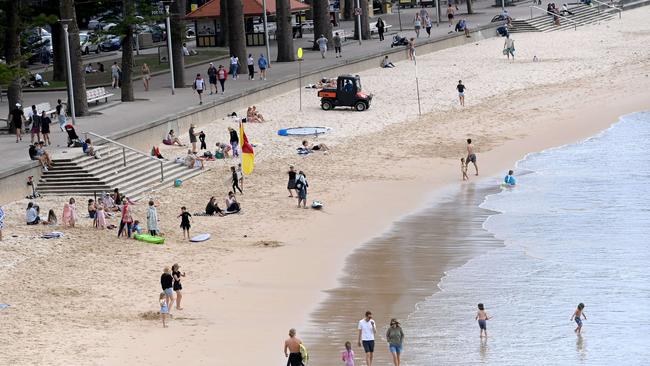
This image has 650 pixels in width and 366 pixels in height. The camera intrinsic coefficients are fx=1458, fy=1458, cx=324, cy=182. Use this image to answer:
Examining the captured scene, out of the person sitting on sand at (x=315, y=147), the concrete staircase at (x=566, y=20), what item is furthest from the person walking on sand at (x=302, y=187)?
the concrete staircase at (x=566, y=20)

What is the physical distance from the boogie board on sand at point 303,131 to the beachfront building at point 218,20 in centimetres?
2197

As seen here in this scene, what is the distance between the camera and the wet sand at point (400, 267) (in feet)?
94.7

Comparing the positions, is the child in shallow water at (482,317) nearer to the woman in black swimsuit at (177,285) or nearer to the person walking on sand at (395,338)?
the person walking on sand at (395,338)

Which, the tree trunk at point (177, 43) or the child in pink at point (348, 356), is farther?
the tree trunk at point (177, 43)

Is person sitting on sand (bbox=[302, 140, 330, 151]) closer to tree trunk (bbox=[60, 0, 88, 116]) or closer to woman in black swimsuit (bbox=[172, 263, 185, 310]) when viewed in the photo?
tree trunk (bbox=[60, 0, 88, 116])

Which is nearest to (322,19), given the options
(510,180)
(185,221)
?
(510,180)

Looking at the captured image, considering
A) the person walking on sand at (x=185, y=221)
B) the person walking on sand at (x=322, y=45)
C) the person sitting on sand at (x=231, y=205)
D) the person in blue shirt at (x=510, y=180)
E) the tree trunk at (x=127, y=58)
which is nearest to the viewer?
the person walking on sand at (x=185, y=221)

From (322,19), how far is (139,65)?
9.55 m

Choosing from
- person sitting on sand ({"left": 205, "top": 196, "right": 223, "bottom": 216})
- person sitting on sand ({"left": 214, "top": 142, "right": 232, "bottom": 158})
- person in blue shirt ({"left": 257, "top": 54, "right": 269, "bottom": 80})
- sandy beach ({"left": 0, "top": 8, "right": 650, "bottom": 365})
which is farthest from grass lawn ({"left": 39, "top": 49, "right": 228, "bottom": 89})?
person sitting on sand ({"left": 205, "top": 196, "right": 223, "bottom": 216})

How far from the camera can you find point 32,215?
36875mm

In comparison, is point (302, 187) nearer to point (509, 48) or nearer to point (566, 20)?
point (509, 48)

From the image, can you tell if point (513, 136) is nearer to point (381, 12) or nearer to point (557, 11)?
point (557, 11)

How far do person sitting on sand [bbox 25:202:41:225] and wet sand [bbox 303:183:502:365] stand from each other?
8.10 meters

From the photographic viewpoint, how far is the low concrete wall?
3953 centimetres
